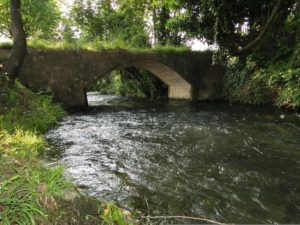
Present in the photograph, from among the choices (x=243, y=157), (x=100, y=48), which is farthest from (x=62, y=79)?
(x=243, y=157)

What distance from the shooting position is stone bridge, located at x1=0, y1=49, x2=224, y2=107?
10.4 m

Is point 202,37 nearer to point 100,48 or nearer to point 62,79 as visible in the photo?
point 100,48

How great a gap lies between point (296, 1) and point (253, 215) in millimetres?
11002

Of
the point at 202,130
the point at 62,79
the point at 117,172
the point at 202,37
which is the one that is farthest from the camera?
the point at 202,37

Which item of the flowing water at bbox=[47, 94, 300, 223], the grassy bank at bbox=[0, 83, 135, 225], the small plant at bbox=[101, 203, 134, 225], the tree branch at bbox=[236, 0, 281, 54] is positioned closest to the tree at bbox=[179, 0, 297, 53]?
the tree branch at bbox=[236, 0, 281, 54]

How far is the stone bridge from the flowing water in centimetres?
258

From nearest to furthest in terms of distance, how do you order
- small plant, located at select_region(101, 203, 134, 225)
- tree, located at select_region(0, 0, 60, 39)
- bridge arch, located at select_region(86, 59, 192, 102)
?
small plant, located at select_region(101, 203, 134, 225) < bridge arch, located at select_region(86, 59, 192, 102) < tree, located at select_region(0, 0, 60, 39)

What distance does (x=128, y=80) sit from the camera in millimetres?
18375

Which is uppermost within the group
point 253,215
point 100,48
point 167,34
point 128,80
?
point 167,34

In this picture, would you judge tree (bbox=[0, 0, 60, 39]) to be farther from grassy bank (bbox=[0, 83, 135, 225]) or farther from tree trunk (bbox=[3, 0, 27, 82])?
grassy bank (bbox=[0, 83, 135, 225])

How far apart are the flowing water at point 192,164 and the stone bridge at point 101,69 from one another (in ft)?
8.45

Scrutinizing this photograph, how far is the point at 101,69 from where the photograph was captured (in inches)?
457

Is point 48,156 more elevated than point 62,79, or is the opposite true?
point 62,79

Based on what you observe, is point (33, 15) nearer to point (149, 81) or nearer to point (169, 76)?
point (149, 81)
